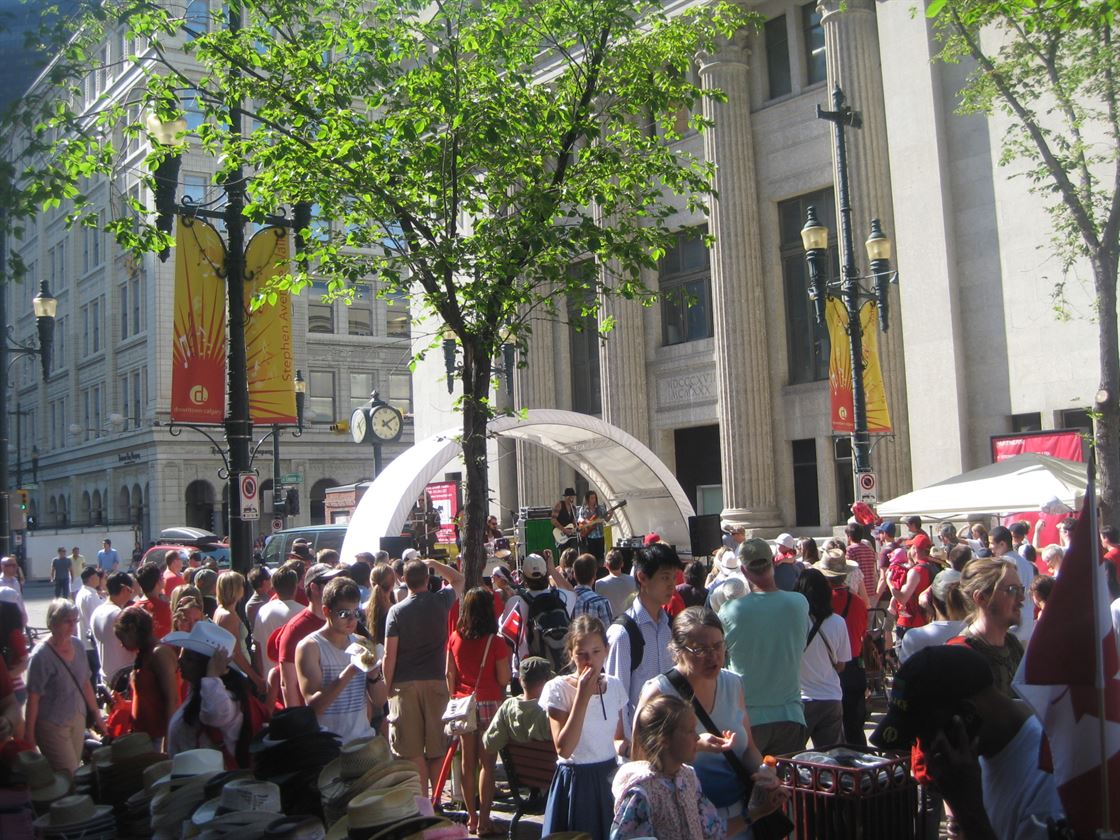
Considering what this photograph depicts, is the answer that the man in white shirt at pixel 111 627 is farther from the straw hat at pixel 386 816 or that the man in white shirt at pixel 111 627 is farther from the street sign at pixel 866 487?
the street sign at pixel 866 487

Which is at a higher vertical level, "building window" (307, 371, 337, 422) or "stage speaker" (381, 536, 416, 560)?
"building window" (307, 371, 337, 422)

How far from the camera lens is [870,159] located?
82.2 feet

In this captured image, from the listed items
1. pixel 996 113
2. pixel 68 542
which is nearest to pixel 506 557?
pixel 996 113

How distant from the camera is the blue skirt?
5773 millimetres

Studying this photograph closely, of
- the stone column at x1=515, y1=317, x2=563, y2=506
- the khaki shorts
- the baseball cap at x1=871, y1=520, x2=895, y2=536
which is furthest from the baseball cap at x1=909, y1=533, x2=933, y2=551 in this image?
the stone column at x1=515, y1=317, x2=563, y2=506

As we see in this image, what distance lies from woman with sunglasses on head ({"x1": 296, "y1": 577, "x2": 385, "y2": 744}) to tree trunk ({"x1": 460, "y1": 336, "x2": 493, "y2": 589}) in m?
3.86

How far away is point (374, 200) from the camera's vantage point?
10969 millimetres

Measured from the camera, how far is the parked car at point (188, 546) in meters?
28.7

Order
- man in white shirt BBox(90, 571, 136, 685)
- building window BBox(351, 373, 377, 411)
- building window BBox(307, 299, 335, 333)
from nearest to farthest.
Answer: man in white shirt BBox(90, 571, 136, 685) < building window BBox(307, 299, 335, 333) < building window BBox(351, 373, 377, 411)

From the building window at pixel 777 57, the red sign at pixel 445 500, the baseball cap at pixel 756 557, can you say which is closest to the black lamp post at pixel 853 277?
the building window at pixel 777 57

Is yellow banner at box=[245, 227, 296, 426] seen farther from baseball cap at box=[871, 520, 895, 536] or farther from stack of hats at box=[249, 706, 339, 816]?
baseball cap at box=[871, 520, 895, 536]

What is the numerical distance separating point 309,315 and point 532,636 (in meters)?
52.8

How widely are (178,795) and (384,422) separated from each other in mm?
30534

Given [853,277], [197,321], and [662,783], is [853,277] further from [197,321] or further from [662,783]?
[662,783]
